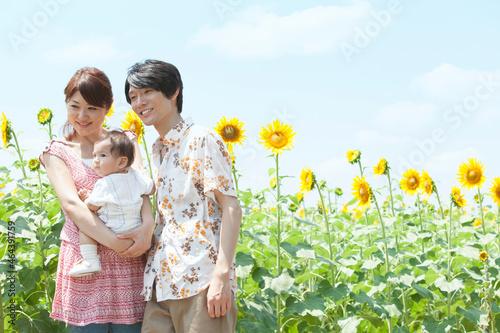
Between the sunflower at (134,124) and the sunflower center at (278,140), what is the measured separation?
730mm

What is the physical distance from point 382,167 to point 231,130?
121cm

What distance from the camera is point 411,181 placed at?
4133 mm

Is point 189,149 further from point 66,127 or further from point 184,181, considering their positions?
point 66,127

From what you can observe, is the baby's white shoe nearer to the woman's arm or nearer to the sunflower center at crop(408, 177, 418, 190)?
the woman's arm

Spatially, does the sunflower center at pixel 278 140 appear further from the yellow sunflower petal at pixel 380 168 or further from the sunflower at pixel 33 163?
the sunflower at pixel 33 163

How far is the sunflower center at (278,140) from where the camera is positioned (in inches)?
124

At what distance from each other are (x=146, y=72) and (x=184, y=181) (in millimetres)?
442

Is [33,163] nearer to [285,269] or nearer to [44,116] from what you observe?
[44,116]

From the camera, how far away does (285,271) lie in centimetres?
296

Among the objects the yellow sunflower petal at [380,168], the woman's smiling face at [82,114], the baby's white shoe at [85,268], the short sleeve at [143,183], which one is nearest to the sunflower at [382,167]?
the yellow sunflower petal at [380,168]

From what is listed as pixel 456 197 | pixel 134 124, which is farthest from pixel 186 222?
pixel 456 197

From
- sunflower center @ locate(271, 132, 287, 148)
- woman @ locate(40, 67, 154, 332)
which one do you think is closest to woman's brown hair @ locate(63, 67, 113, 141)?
woman @ locate(40, 67, 154, 332)

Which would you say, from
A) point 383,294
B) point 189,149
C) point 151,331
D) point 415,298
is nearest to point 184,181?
point 189,149

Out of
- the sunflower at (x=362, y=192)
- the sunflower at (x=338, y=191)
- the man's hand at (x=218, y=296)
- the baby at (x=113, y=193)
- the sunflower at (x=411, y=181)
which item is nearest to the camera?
the man's hand at (x=218, y=296)
